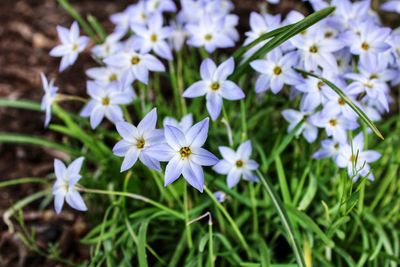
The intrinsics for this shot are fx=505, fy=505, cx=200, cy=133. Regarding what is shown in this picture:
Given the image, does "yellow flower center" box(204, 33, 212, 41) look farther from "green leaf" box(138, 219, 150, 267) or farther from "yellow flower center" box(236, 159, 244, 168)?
"green leaf" box(138, 219, 150, 267)

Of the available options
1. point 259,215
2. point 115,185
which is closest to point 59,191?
point 115,185

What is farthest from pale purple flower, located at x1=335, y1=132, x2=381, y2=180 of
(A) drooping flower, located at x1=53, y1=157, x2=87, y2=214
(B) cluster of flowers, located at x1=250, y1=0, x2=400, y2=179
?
(A) drooping flower, located at x1=53, y1=157, x2=87, y2=214

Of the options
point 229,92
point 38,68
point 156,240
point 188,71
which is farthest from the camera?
point 38,68

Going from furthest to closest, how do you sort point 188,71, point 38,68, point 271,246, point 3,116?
point 38,68, point 3,116, point 188,71, point 271,246

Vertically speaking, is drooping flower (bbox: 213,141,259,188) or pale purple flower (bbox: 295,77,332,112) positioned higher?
pale purple flower (bbox: 295,77,332,112)

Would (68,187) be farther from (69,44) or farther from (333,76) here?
(333,76)

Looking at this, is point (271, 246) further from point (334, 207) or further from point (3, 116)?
point (3, 116)

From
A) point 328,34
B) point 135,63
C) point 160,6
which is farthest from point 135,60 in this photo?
point 328,34
